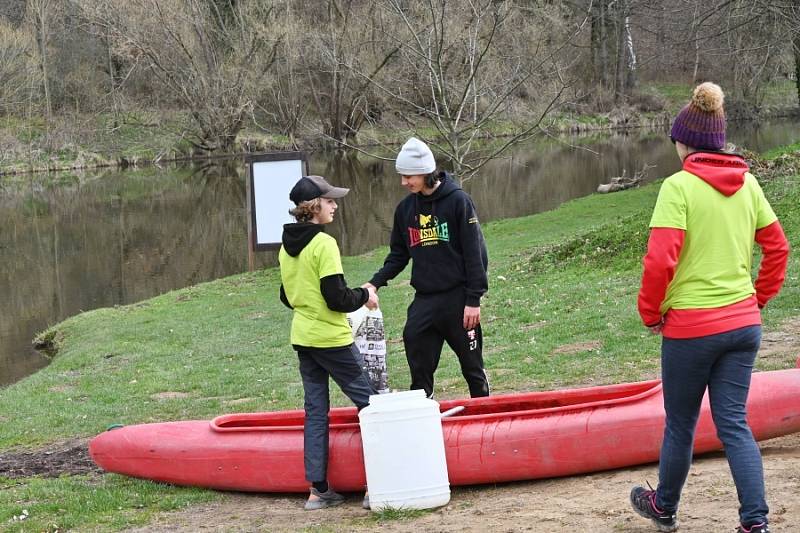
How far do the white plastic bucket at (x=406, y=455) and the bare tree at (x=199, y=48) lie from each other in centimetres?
4686

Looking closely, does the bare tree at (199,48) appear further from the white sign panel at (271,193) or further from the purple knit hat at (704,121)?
the purple knit hat at (704,121)

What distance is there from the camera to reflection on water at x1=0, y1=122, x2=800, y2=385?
23109mm

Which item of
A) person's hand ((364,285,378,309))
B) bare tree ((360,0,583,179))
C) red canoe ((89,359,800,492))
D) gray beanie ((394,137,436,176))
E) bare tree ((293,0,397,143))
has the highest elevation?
bare tree ((293,0,397,143))

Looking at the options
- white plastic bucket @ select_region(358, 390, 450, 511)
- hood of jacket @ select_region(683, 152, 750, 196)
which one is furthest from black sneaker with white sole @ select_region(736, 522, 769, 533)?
white plastic bucket @ select_region(358, 390, 450, 511)

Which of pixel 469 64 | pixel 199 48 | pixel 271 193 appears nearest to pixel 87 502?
pixel 271 193

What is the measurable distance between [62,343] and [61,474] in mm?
9787

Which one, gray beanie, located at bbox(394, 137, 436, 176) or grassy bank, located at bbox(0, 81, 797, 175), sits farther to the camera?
grassy bank, located at bbox(0, 81, 797, 175)

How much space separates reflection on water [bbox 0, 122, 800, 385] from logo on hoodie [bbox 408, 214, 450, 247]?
10.6 metres

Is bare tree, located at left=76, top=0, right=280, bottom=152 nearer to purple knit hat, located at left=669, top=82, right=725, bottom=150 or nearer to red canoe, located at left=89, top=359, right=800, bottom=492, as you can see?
red canoe, located at left=89, top=359, right=800, bottom=492

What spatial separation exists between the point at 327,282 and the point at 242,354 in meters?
7.45

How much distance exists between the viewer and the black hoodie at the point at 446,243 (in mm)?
6562

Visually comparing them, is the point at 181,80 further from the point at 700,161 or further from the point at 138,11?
the point at 700,161

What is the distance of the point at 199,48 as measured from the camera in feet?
173

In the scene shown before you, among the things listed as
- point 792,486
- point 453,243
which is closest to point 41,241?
point 453,243
